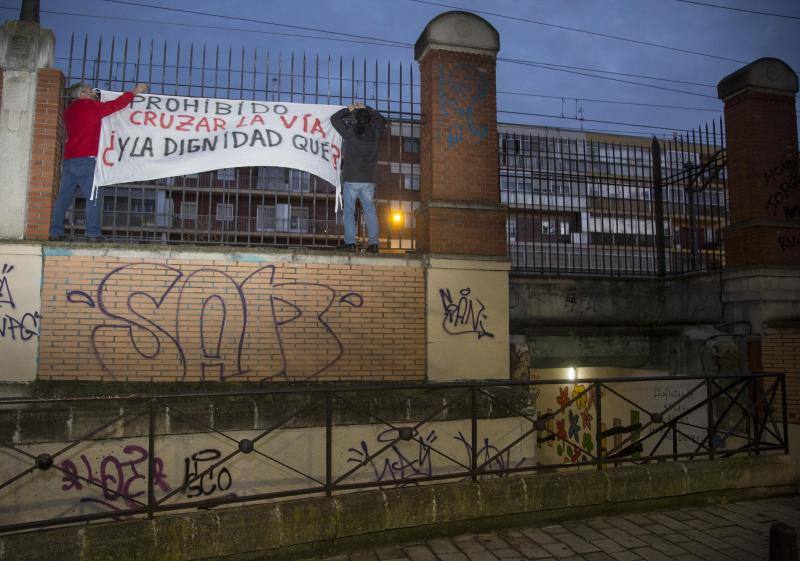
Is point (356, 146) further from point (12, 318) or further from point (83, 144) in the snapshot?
point (12, 318)

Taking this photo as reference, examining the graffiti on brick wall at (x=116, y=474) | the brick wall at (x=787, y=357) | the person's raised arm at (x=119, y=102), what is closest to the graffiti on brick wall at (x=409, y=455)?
the graffiti on brick wall at (x=116, y=474)

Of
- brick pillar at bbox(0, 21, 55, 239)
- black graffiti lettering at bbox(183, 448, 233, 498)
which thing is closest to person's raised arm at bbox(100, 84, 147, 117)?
brick pillar at bbox(0, 21, 55, 239)

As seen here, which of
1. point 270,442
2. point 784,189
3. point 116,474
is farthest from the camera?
point 784,189

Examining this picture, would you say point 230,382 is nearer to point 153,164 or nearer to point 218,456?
point 218,456

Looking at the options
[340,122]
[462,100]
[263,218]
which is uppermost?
[462,100]

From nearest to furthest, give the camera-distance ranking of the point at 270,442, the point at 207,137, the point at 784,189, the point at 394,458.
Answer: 1. the point at 270,442
2. the point at 394,458
3. the point at 207,137
4. the point at 784,189

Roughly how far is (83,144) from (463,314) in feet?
17.7

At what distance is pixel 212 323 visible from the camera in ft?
22.5

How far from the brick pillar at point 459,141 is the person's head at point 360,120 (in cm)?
85

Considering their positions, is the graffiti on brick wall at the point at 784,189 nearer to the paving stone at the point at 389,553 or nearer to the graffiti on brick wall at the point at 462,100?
the graffiti on brick wall at the point at 462,100

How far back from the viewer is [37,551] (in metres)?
3.69

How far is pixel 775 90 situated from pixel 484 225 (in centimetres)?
601

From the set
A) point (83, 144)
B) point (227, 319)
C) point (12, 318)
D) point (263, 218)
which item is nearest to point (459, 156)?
point (263, 218)

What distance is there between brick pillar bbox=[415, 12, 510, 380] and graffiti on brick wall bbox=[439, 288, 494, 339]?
14mm
